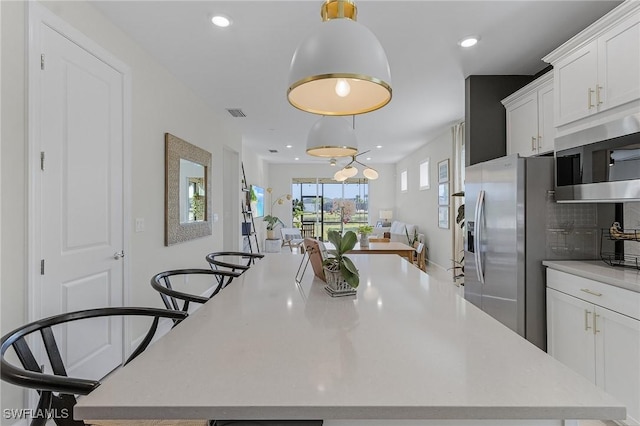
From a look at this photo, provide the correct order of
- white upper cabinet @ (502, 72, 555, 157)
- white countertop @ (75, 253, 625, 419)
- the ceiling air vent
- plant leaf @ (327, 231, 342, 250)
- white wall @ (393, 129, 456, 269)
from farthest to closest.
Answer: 1. white wall @ (393, 129, 456, 269)
2. the ceiling air vent
3. white upper cabinet @ (502, 72, 555, 157)
4. plant leaf @ (327, 231, 342, 250)
5. white countertop @ (75, 253, 625, 419)

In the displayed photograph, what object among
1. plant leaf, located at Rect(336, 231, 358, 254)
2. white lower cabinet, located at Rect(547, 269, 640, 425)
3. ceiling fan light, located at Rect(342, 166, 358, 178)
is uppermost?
ceiling fan light, located at Rect(342, 166, 358, 178)

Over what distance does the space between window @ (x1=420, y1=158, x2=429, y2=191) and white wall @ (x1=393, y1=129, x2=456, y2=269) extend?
0.10m

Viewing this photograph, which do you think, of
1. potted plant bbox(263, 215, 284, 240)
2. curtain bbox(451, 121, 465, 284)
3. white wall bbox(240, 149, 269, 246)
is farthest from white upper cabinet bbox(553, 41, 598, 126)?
potted plant bbox(263, 215, 284, 240)

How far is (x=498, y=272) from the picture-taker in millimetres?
2770

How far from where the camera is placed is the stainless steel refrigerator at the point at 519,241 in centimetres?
251

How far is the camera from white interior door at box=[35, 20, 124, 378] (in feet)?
6.37

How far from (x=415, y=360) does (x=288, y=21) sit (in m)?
2.49

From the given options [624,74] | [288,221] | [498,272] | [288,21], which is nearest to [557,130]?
[624,74]

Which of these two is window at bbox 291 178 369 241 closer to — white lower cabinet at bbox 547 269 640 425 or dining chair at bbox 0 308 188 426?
white lower cabinet at bbox 547 269 640 425

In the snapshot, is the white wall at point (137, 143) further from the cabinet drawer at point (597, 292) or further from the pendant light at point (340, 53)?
the cabinet drawer at point (597, 292)

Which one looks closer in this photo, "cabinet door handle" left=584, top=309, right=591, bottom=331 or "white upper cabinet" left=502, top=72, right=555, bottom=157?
"cabinet door handle" left=584, top=309, right=591, bottom=331

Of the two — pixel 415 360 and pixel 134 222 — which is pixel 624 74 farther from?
pixel 134 222

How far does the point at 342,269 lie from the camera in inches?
60.8

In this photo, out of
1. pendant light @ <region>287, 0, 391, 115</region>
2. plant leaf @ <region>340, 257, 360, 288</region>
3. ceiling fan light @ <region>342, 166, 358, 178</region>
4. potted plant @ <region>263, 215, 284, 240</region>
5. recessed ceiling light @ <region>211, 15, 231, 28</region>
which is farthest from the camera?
potted plant @ <region>263, 215, 284, 240</region>
